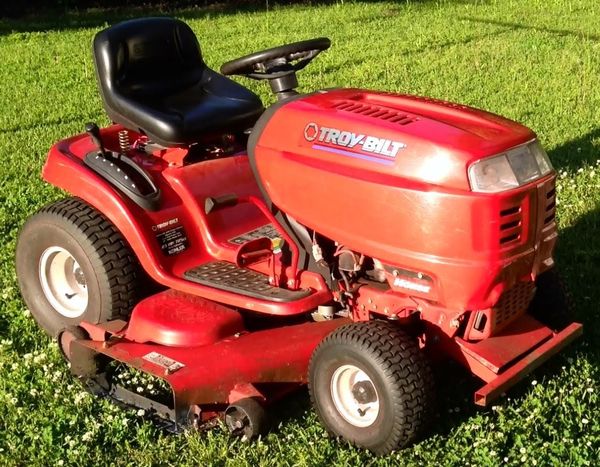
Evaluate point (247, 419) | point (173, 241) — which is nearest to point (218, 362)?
point (247, 419)

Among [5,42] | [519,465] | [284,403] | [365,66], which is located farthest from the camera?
[5,42]

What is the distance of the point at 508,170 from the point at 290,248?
866 mm

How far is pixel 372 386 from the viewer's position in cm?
286

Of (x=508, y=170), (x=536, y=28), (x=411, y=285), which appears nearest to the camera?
(x=508, y=170)

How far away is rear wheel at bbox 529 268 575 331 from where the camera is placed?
10.8 ft

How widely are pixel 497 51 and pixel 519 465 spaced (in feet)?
21.8

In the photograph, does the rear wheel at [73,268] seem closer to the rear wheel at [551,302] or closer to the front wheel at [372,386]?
the front wheel at [372,386]

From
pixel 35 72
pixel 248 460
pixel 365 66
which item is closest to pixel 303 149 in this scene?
pixel 248 460

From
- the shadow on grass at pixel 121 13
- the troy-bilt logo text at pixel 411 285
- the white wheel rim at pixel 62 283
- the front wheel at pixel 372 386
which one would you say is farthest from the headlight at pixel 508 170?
the shadow on grass at pixel 121 13

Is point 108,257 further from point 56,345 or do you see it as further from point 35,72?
point 35,72

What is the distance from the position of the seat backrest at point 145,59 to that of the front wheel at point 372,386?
4.94 feet

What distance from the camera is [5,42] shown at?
1113 cm

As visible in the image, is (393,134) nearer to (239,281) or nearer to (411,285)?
(411,285)

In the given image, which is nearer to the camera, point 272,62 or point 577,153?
point 272,62
